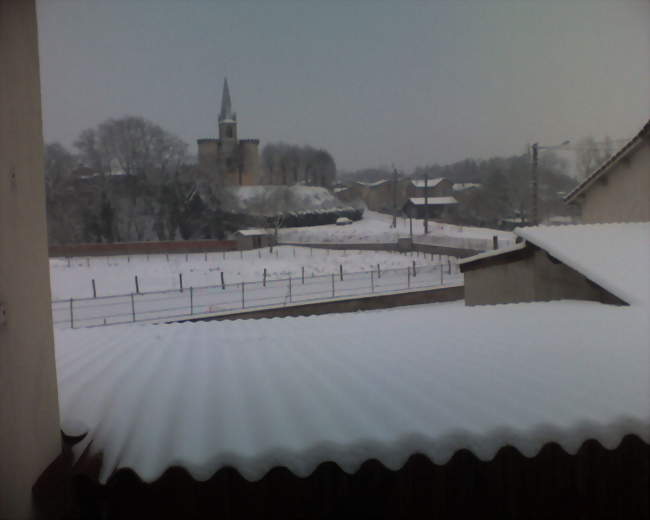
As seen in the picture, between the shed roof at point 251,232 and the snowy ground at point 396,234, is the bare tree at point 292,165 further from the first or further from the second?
the shed roof at point 251,232

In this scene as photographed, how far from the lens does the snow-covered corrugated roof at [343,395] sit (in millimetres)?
950

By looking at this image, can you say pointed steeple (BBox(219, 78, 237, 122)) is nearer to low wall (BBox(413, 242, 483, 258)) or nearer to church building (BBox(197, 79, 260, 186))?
church building (BBox(197, 79, 260, 186))

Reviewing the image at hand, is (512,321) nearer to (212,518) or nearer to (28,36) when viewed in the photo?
(212,518)

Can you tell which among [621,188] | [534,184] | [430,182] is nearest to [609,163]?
[621,188]

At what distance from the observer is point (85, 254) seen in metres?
12.4

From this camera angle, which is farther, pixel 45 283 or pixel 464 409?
pixel 464 409

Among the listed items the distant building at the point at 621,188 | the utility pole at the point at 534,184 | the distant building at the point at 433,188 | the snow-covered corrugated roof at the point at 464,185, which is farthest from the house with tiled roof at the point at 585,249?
the distant building at the point at 433,188

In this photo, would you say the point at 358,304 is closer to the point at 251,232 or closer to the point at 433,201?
the point at 433,201

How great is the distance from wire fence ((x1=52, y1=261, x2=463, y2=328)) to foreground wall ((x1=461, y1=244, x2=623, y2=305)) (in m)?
3.14

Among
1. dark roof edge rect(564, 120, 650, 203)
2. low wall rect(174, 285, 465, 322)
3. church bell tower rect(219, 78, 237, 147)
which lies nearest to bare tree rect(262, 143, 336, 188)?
church bell tower rect(219, 78, 237, 147)

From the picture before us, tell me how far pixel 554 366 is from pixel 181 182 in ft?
49.8

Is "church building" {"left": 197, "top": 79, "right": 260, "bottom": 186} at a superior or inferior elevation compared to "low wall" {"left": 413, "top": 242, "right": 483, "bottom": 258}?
superior

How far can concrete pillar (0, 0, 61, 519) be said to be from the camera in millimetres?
722

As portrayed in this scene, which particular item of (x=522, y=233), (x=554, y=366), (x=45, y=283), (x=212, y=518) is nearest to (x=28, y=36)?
(x=45, y=283)
